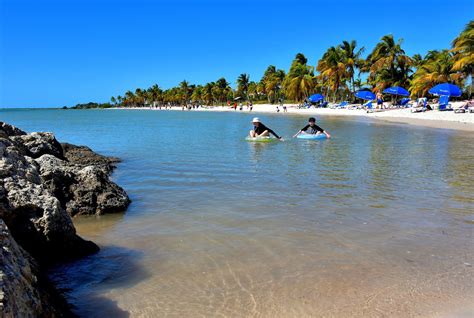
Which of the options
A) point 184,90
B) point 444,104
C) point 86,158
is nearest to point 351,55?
point 444,104

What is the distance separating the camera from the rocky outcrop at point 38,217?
110 inches

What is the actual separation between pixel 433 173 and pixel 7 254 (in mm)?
10253

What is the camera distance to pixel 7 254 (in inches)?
115

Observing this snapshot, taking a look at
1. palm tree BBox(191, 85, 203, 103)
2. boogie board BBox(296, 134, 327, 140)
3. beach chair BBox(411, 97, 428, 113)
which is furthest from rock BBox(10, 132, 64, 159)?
palm tree BBox(191, 85, 203, 103)

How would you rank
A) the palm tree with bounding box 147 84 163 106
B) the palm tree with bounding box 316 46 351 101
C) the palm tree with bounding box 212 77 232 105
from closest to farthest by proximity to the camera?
the palm tree with bounding box 316 46 351 101 < the palm tree with bounding box 212 77 232 105 < the palm tree with bounding box 147 84 163 106

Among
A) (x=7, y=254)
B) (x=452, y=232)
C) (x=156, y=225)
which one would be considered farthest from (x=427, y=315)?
(x=156, y=225)

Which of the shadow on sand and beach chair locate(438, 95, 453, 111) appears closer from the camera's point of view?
the shadow on sand

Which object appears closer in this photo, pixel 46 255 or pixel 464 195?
pixel 46 255

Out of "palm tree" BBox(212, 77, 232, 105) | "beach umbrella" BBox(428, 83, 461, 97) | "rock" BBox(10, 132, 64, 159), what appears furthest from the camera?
"palm tree" BBox(212, 77, 232, 105)

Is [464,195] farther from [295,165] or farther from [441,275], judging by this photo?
[295,165]

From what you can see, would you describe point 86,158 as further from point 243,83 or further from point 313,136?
point 243,83

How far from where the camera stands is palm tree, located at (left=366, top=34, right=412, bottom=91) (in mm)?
57344

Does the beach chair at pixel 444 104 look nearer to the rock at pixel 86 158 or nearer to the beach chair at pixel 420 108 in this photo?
the beach chair at pixel 420 108

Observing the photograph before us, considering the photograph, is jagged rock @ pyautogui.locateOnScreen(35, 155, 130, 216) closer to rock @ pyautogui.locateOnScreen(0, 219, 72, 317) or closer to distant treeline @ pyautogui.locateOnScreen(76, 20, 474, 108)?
rock @ pyautogui.locateOnScreen(0, 219, 72, 317)
